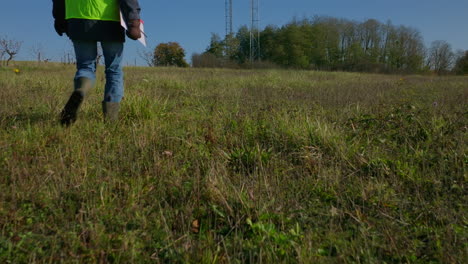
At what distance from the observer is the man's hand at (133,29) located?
9.73ft

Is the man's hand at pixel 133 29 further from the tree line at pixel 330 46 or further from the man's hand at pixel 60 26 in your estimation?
the tree line at pixel 330 46

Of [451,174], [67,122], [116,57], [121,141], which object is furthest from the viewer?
[116,57]

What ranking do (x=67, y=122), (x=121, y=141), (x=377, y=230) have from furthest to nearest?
1. (x=67, y=122)
2. (x=121, y=141)
3. (x=377, y=230)

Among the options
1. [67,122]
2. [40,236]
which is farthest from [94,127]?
[40,236]

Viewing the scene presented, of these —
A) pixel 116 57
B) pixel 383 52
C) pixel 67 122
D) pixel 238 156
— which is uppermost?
pixel 383 52

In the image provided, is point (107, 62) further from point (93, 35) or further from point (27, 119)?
point (27, 119)

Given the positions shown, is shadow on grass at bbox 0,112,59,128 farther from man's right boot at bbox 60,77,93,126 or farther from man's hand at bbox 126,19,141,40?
man's hand at bbox 126,19,141,40

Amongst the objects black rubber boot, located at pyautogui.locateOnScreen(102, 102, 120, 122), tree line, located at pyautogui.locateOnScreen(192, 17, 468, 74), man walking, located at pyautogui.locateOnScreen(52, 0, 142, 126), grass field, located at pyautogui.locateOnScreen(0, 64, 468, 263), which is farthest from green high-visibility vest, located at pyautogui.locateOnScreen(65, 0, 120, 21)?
tree line, located at pyautogui.locateOnScreen(192, 17, 468, 74)

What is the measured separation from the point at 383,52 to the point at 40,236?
184 ft

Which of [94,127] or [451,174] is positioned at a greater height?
[94,127]

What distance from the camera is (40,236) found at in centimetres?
137

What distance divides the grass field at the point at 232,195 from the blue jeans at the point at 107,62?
0.41 m

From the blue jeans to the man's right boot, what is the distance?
8 centimetres

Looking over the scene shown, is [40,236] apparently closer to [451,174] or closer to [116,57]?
[116,57]
